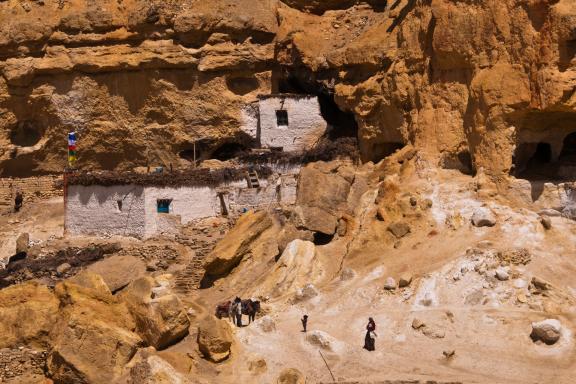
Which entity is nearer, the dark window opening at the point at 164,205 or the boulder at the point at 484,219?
the boulder at the point at 484,219

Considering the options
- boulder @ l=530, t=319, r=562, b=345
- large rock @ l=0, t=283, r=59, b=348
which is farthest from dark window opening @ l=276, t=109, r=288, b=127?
boulder @ l=530, t=319, r=562, b=345

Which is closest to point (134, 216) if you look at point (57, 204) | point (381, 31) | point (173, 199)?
point (173, 199)

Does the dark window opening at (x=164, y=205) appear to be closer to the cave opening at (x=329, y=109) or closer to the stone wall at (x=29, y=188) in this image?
the stone wall at (x=29, y=188)

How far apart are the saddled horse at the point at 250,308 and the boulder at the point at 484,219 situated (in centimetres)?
625

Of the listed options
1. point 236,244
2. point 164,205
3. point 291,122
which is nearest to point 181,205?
point 164,205

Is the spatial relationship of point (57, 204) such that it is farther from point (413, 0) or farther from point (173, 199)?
point (413, 0)

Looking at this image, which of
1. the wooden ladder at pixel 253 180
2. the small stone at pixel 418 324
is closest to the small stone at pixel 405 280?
the small stone at pixel 418 324

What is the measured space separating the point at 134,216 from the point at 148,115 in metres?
6.84

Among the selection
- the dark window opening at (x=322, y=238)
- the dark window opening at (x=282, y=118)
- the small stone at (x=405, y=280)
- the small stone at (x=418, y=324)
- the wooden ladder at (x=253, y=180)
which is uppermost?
the dark window opening at (x=282, y=118)

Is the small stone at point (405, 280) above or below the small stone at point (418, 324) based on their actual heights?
above

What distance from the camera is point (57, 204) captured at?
3192cm

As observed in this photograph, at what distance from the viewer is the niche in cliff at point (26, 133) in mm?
34469

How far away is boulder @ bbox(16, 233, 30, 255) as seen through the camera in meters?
28.2

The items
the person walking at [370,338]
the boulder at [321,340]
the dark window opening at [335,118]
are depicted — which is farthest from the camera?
the dark window opening at [335,118]
